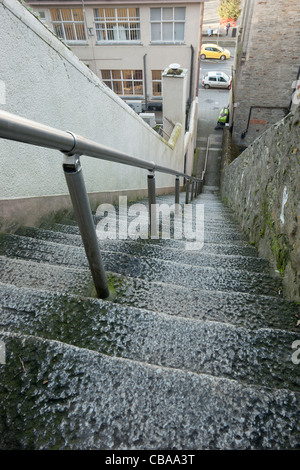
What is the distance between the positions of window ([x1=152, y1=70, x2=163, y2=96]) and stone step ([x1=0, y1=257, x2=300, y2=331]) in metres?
15.7

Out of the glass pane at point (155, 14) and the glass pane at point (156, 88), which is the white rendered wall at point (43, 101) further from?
the glass pane at point (156, 88)

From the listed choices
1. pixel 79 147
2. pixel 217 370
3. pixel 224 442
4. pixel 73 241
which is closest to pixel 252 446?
pixel 224 442

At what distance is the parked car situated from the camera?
22031 millimetres

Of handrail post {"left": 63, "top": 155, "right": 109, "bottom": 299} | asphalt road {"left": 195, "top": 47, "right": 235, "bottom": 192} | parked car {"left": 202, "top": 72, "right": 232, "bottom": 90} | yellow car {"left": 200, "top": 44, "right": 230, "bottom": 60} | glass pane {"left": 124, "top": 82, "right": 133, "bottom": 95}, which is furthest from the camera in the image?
yellow car {"left": 200, "top": 44, "right": 230, "bottom": 60}

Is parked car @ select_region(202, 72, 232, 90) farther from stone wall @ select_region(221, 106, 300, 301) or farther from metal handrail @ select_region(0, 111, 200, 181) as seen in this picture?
metal handrail @ select_region(0, 111, 200, 181)

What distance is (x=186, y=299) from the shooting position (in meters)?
1.46

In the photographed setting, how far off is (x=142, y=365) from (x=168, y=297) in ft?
1.75

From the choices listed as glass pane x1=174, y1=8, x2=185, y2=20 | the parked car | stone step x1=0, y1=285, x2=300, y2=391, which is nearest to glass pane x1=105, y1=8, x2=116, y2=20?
glass pane x1=174, y1=8, x2=185, y2=20

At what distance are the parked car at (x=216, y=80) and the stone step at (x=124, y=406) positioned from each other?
25.4m

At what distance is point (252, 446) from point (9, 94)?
2.45m

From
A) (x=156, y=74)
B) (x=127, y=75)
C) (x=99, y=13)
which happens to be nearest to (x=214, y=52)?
(x=156, y=74)

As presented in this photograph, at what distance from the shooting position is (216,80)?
22.2m

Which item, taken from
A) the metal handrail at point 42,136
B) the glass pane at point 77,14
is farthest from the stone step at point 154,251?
the glass pane at point 77,14

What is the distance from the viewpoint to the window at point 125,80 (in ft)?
48.6
